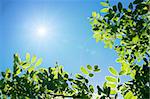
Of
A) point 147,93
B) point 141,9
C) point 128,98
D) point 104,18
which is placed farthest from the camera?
point 104,18

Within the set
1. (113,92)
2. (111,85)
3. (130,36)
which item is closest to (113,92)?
(113,92)

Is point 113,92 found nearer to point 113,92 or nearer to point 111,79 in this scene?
point 113,92

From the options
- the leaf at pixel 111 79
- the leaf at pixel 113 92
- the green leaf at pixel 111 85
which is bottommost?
the leaf at pixel 113 92

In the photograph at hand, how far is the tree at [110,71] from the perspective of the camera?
15.1 feet

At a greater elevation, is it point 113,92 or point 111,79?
point 111,79

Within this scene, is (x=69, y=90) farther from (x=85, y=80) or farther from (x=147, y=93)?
(x=147, y=93)

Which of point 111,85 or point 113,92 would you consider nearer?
point 113,92

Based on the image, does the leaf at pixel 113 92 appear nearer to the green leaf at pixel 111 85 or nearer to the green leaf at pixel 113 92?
the green leaf at pixel 113 92

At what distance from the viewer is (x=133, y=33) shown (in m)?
5.61

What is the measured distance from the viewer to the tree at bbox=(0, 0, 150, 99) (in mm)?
4590

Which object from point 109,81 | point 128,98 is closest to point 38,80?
point 109,81

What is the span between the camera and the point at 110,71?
4551mm

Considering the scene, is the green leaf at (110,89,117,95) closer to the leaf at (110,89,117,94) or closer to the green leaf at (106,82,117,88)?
the leaf at (110,89,117,94)

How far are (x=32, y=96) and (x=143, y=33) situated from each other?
2497mm
